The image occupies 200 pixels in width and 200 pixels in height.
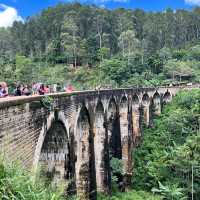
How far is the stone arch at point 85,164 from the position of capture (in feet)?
68.6

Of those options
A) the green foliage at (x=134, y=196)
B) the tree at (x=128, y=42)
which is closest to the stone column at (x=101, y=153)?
the green foliage at (x=134, y=196)

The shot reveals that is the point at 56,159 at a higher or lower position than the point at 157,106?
lower

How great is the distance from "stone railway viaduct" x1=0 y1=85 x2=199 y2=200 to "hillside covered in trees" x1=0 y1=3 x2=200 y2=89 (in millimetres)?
20892

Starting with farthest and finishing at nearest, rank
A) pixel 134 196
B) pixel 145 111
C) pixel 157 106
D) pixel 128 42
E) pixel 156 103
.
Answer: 1. pixel 128 42
2. pixel 156 103
3. pixel 157 106
4. pixel 145 111
5. pixel 134 196

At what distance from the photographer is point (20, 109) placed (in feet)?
35.9

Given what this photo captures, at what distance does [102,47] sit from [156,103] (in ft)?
103

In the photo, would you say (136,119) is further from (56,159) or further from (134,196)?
(56,159)

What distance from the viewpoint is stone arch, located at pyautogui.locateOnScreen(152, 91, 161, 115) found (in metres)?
43.9

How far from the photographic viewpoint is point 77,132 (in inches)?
775

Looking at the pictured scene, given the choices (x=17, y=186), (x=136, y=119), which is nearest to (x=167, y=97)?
(x=136, y=119)

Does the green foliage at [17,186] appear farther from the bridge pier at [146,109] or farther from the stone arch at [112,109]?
the bridge pier at [146,109]

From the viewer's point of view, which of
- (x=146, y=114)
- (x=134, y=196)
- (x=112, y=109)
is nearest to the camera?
(x=134, y=196)

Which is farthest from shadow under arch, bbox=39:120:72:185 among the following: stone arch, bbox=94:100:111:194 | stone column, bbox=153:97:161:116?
stone column, bbox=153:97:161:116

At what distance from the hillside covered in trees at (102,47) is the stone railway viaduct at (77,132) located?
20892 millimetres
